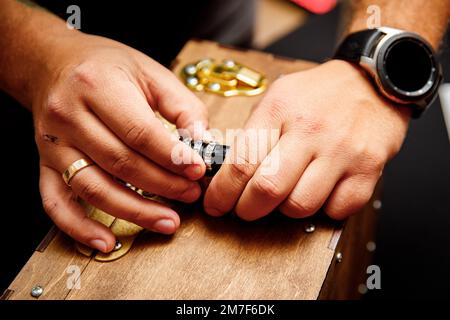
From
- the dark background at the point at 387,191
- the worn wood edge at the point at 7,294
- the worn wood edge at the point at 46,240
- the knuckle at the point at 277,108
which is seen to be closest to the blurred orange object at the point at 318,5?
the dark background at the point at 387,191

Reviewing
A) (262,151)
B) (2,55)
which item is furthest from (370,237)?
(2,55)

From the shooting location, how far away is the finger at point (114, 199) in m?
0.69

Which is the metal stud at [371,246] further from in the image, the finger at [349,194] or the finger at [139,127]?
the finger at [139,127]

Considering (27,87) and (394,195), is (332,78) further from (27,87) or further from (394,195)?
(394,195)

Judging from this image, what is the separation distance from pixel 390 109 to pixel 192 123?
333 mm

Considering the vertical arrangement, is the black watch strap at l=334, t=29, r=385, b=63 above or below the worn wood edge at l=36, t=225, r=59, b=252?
above

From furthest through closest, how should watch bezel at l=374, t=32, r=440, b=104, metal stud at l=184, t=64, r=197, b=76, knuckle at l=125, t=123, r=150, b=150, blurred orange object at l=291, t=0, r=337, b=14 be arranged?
blurred orange object at l=291, t=0, r=337, b=14 → metal stud at l=184, t=64, r=197, b=76 → watch bezel at l=374, t=32, r=440, b=104 → knuckle at l=125, t=123, r=150, b=150

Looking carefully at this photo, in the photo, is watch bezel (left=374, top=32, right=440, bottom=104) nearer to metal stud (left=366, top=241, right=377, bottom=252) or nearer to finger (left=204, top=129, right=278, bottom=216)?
finger (left=204, top=129, right=278, bottom=216)

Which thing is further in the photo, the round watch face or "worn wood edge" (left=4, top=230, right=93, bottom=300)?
the round watch face

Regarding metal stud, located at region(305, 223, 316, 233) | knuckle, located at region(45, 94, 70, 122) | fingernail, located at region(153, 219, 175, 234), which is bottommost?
fingernail, located at region(153, 219, 175, 234)

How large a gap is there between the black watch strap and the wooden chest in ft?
0.96

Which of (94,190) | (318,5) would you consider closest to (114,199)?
(94,190)

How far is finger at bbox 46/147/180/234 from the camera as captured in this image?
27.0 inches

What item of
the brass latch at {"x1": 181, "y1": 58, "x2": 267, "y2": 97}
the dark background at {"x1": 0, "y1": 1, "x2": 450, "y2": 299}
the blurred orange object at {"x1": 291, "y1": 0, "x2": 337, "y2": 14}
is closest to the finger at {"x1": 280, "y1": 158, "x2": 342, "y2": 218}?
the brass latch at {"x1": 181, "y1": 58, "x2": 267, "y2": 97}
